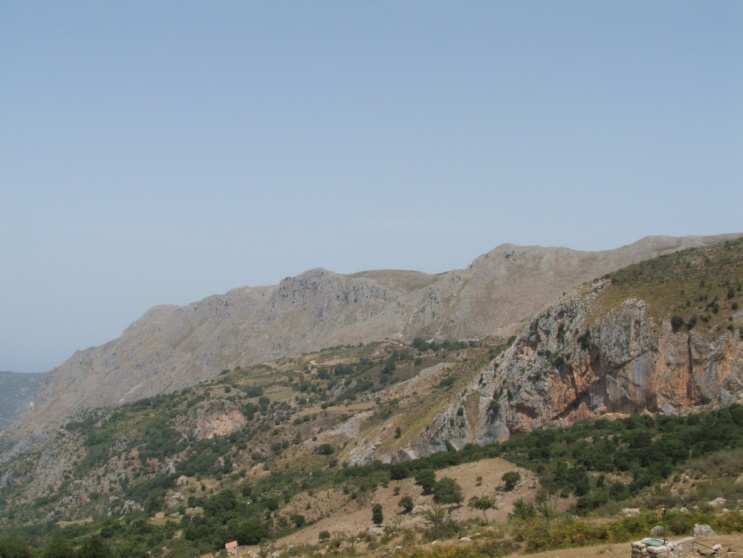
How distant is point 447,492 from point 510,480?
3.91m

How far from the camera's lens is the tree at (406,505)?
4469 centimetres

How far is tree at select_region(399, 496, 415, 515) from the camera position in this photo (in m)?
44.7

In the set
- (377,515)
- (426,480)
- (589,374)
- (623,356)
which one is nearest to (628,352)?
(623,356)

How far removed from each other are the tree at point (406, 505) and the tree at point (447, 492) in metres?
1.51

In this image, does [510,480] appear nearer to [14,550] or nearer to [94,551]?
[94,551]

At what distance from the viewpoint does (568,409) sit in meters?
61.2

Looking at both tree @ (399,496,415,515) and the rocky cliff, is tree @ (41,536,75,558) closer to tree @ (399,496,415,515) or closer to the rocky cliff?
tree @ (399,496,415,515)

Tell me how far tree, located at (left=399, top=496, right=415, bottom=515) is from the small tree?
5.83 meters

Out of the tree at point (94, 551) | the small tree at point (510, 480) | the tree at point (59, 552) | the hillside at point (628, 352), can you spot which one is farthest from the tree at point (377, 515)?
the hillside at point (628, 352)

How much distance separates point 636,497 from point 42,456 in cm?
12423

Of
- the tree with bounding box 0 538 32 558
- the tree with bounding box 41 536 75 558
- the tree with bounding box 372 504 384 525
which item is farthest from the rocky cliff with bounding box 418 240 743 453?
the tree with bounding box 0 538 32 558

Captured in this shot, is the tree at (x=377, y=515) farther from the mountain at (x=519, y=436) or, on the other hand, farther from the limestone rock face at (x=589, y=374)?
the limestone rock face at (x=589, y=374)

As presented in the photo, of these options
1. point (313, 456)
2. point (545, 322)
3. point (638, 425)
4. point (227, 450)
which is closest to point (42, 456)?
point (227, 450)

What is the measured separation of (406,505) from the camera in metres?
45.2
